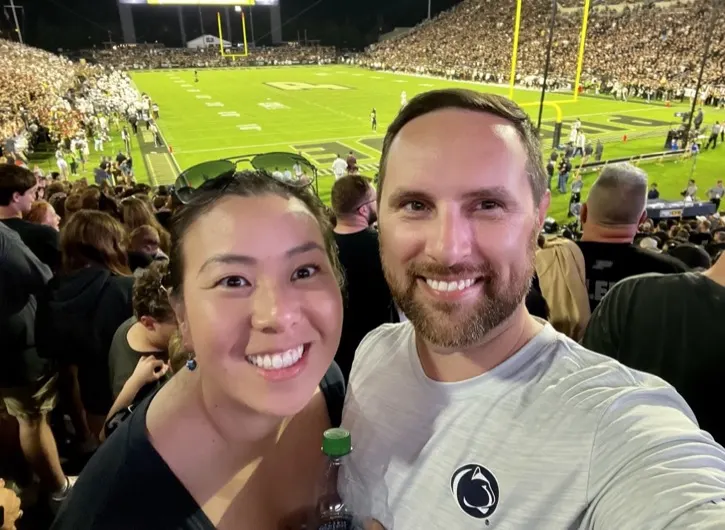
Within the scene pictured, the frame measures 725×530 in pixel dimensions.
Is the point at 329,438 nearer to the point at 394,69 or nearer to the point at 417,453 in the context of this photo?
the point at 417,453

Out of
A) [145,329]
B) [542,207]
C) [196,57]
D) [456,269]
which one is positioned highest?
[196,57]

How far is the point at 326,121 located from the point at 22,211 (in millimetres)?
24292

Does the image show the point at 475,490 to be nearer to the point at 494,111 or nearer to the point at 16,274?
the point at 494,111

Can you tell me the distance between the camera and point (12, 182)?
429 centimetres

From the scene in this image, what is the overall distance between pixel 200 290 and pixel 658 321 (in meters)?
1.81

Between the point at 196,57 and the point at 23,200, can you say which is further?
the point at 196,57

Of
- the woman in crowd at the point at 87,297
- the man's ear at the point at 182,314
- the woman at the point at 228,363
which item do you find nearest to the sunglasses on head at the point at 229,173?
the woman at the point at 228,363

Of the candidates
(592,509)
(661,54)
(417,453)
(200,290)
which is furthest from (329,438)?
(661,54)

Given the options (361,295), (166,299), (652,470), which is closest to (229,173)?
(166,299)

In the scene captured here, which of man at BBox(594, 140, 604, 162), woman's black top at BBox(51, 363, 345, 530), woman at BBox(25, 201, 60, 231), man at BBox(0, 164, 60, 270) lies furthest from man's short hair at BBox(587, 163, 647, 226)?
man at BBox(594, 140, 604, 162)

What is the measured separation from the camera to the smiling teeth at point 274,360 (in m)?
1.41

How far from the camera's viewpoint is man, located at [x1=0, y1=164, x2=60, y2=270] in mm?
4324

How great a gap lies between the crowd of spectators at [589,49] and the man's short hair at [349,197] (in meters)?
32.4

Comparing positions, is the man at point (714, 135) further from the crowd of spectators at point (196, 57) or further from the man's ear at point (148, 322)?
the crowd of spectators at point (196, 57)
